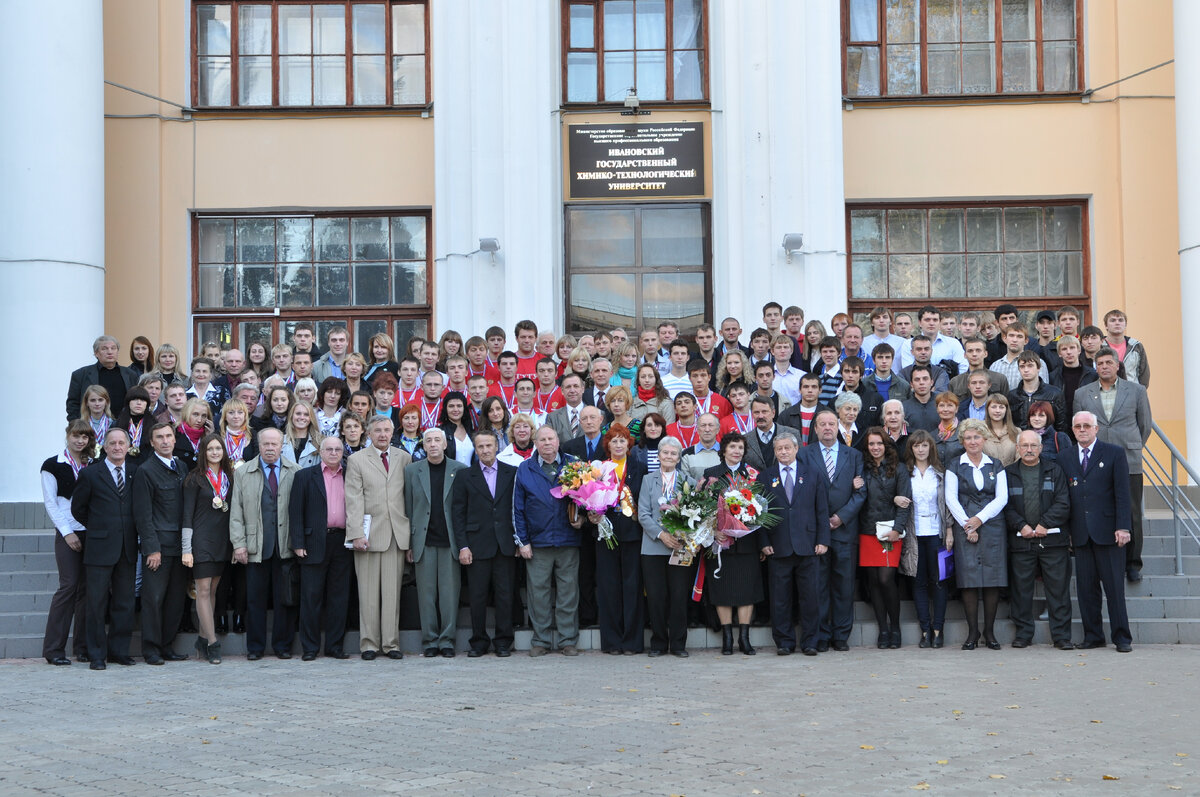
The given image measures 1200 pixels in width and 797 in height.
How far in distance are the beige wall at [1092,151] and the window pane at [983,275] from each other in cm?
83

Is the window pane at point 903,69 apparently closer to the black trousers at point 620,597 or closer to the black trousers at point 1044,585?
the black trousers at point 1044,585

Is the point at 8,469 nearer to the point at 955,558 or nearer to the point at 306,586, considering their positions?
the point at 306,586

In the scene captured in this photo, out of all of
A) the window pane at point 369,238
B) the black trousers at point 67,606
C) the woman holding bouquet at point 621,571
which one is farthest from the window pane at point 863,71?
the black trousers at point 67,606

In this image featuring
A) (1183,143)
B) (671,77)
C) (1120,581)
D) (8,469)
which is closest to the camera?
(1120,581)

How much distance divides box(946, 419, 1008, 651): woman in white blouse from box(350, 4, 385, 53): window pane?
392 inches

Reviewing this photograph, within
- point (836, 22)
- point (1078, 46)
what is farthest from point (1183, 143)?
point (836, 22)

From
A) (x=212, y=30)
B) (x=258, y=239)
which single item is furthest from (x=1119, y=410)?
(x=212, y=30)

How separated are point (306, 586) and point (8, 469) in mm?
5590

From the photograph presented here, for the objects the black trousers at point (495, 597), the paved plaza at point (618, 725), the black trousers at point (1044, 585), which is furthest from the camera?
the black trousers at point (495, 597)

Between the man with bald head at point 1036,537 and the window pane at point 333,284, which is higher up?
the window pane at point 333,284

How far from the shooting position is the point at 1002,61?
17828mm

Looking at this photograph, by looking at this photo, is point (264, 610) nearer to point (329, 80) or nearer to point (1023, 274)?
point (329, 80)

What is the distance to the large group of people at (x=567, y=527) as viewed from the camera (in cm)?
1130

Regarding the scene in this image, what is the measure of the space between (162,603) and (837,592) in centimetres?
559
